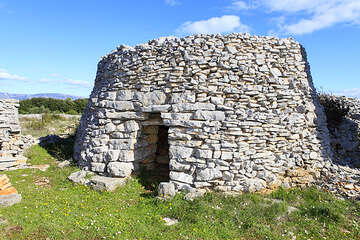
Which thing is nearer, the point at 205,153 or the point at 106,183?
the point at 205,153

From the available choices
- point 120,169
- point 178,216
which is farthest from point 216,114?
point 120,169

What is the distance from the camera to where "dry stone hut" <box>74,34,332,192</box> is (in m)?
6.18

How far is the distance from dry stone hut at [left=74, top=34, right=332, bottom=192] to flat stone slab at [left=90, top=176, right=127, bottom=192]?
0.24m

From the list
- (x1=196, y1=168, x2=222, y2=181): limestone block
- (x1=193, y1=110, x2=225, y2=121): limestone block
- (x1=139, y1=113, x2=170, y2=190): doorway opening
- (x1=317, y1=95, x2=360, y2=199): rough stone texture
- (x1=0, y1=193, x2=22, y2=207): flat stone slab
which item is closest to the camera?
(x1=0, y1=193, x2=22, y2=207): flat stone slab

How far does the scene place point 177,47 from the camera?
6.93 metres

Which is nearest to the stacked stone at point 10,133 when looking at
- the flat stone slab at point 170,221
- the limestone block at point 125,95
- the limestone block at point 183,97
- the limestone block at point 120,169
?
the limestone block at point 120,169

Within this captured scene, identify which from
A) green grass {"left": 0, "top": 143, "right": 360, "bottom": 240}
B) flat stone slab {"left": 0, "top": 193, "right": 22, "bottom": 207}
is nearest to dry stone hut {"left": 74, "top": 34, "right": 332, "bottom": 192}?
green grass {"left": 0, "top": 143, "right": 360, "bottom": 240}

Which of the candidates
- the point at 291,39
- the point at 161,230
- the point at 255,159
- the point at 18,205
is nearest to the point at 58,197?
the point at 18,205

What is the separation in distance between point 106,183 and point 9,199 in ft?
7.31

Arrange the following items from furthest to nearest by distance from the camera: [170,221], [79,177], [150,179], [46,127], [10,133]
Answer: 1. [46,127]
2. [10,133]
3. [150,179]
4. [79,177]
5. [170,221]

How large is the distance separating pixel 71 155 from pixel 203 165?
249 inches

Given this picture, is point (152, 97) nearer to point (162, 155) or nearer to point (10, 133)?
point (162, 155)

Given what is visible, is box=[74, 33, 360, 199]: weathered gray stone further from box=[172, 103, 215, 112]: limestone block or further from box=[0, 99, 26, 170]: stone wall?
box=[0, 99, 26, 170]: stone wall

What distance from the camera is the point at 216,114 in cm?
627
